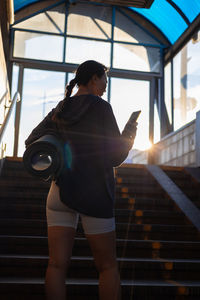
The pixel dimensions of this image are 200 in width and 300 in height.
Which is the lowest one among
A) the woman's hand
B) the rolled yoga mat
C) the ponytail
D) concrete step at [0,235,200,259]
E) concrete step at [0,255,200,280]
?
concrete step at [0,255,200,280]

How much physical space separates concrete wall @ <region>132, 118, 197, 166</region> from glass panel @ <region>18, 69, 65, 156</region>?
2966 mm

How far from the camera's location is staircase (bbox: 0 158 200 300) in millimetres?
3027

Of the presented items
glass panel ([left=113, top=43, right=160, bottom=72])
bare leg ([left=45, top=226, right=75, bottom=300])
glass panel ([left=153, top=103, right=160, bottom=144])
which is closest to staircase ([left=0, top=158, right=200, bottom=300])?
bare leg ([left=45, top=226, right=75, bottom=300])

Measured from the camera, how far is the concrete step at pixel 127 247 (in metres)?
3.64

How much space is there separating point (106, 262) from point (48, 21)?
1024 cm

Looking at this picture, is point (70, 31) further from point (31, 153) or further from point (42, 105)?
point (31, 153)

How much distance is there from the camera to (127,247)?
377 centimetres

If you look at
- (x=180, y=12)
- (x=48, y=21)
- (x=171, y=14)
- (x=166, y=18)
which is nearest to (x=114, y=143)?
(x=180, y=12)

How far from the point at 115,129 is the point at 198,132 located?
597 cm

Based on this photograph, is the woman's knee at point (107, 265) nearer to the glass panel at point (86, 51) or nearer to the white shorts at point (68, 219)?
the white shorts at point (68, 219)

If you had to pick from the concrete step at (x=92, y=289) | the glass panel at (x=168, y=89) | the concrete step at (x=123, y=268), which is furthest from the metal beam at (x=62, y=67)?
the concrete step at (x=92, y=289)

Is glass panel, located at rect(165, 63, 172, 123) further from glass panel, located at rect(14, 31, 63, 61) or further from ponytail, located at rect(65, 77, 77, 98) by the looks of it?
ponytail, located at rect(65, 77, 77, 98)

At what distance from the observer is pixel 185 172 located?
21.6ft

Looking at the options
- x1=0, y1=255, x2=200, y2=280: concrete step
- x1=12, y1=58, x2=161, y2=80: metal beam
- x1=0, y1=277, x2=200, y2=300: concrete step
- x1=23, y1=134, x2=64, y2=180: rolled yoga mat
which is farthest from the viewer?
x1=12, y1=58, x2=161, y2=80: metal beam
